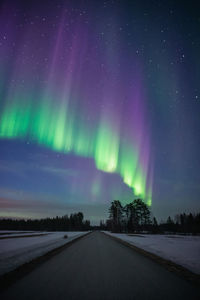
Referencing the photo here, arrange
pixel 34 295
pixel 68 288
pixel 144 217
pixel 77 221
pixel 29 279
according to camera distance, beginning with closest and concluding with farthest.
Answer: pixel 34 295 < pixel 68 288 < pixel 29 279 < pixel 144 217 < pixel 77 221

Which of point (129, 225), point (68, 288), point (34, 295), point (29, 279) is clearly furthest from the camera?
point (129, 225)

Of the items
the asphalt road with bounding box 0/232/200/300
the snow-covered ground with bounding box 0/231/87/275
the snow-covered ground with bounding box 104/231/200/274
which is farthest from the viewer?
the snow-covered ground with bounding box 104/231/200/274

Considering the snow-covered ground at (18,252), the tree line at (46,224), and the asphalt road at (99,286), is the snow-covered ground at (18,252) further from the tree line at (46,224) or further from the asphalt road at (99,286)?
the tree line at (46,224)

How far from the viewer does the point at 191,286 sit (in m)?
4.99

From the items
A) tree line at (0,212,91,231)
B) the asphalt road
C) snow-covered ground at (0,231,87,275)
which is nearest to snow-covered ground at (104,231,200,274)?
the asphalt road

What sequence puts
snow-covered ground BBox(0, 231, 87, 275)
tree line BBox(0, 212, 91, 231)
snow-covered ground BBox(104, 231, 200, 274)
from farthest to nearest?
tree line BBox(0, 212, 91, 231) → snow-covered ground BBox(104, 231, 200, 274) → snow-covered ground BBox(0, 231, 87, 275)

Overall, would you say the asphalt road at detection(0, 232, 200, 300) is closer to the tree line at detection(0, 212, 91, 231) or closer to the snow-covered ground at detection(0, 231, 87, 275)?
the snow-covered ground at detection(0, 231, 87, 275)

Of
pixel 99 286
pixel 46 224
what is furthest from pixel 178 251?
pixel 46 224

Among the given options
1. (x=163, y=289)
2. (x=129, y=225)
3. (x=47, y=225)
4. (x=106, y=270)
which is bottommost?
(x=47, y=225)

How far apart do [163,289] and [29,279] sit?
3641 mm

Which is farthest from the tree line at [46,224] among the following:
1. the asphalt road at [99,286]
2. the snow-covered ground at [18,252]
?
the asphalt road at [99,286]

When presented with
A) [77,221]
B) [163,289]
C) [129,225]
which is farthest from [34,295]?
[77,221]

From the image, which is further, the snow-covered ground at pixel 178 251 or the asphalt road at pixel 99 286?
the snow-covered ground at pixel 178 251

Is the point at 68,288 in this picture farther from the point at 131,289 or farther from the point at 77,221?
the point at 77,221
